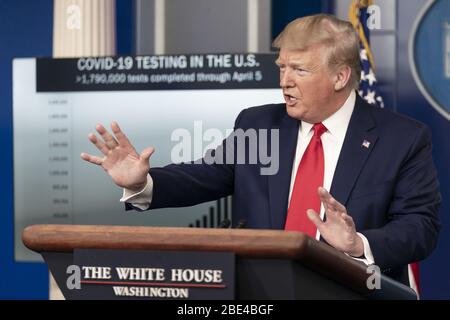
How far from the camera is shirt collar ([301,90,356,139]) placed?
8.82 feet

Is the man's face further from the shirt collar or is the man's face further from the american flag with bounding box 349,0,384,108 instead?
the american flag with bounding box 349,0,384,108

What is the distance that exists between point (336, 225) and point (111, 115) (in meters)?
2.69

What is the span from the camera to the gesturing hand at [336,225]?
6.22 ft

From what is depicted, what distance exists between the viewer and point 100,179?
4609 mm

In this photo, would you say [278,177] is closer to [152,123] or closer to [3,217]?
[152,123]

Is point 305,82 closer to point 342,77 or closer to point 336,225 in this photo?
point 342,77

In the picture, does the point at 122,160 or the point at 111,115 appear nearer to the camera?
the point at 122,160

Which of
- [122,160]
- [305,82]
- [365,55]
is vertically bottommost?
[122,160]

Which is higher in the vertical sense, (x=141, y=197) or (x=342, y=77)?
(x=342, y=77)

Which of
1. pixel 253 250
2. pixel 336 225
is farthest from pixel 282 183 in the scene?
pixel 253 250

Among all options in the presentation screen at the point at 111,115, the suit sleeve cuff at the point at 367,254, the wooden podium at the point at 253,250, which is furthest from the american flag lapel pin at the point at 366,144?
the presentation screen at the point at 111,115

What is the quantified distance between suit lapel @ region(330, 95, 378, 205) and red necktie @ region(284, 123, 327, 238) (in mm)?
56

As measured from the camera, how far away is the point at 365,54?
4.14 metres

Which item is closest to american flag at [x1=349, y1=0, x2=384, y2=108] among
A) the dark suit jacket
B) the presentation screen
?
the presentation screen
